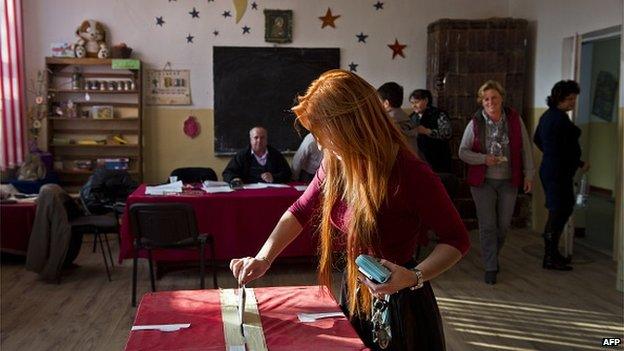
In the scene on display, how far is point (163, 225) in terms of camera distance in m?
4.05

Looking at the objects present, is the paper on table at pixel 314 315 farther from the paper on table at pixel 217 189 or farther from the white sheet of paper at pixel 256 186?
the white sheet of paper at pixel 256 186

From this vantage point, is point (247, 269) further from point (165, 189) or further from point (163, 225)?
point (165, 189)

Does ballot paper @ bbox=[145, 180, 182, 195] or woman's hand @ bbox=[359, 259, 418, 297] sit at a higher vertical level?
woman's hand @ bbox=[359, 259, 418, 297]

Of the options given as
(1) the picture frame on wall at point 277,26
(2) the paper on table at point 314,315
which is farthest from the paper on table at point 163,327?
(1) the picture frame on wall at point 277,26

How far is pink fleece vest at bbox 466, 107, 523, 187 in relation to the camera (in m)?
4.51

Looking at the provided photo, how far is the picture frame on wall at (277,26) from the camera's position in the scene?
272 inches

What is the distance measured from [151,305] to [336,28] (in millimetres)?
5771

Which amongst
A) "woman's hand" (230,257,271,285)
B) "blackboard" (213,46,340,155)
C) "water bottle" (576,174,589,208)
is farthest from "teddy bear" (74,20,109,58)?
"woman's hand" (230,257,271,285)

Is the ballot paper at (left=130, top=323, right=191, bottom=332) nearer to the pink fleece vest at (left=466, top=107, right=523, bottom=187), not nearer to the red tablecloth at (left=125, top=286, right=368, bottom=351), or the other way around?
the red tablecloth at (left=125, top=286, right=368, bottom=351)

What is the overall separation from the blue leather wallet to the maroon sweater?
192 millimetres

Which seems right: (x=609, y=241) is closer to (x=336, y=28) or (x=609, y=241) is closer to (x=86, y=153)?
(x=336, y=28)

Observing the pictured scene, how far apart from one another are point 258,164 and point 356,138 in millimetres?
4054

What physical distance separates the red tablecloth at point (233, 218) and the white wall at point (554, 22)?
3.31m

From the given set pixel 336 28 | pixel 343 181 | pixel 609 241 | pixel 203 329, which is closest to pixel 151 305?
pixel 203 329
